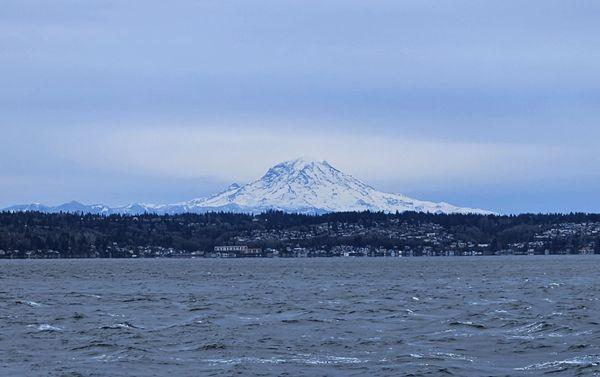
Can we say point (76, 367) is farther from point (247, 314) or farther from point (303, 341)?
point (247, 314)

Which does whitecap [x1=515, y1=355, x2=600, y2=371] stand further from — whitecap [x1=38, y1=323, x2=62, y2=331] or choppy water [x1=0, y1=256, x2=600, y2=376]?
whitecap [x1=38, y1=323, x2=62, y2=331]

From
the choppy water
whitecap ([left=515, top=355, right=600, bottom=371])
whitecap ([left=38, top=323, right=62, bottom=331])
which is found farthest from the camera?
whitecap ([left=38, top=323, right=62, bottom=331])

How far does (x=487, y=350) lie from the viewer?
46469mm

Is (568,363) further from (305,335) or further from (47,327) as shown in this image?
(47,327)

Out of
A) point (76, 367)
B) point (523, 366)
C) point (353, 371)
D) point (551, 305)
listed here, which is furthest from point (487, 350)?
point (551, 305)

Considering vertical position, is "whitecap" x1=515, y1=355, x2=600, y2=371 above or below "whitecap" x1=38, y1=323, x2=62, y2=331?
below

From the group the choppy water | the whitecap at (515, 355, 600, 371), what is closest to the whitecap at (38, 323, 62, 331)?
the choppy water

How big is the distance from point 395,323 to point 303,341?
922 centimetres

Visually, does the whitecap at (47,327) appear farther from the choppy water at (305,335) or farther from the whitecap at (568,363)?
the whitecap at (568,363)

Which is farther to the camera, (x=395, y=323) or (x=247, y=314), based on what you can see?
(x=247, y=314)

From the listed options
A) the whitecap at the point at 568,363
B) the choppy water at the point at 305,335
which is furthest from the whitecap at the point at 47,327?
the whitecap at the point at 568,363

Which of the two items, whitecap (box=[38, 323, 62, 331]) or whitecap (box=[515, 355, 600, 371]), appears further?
whitecap (box=[38, 323, 62, 331])

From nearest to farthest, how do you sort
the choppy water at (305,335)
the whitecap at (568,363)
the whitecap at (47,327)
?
the whitecap at (568,363)
the choppy water at (305,335)
the whitecap at (47,327)

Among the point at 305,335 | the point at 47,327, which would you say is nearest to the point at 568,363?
the point at 305,335
